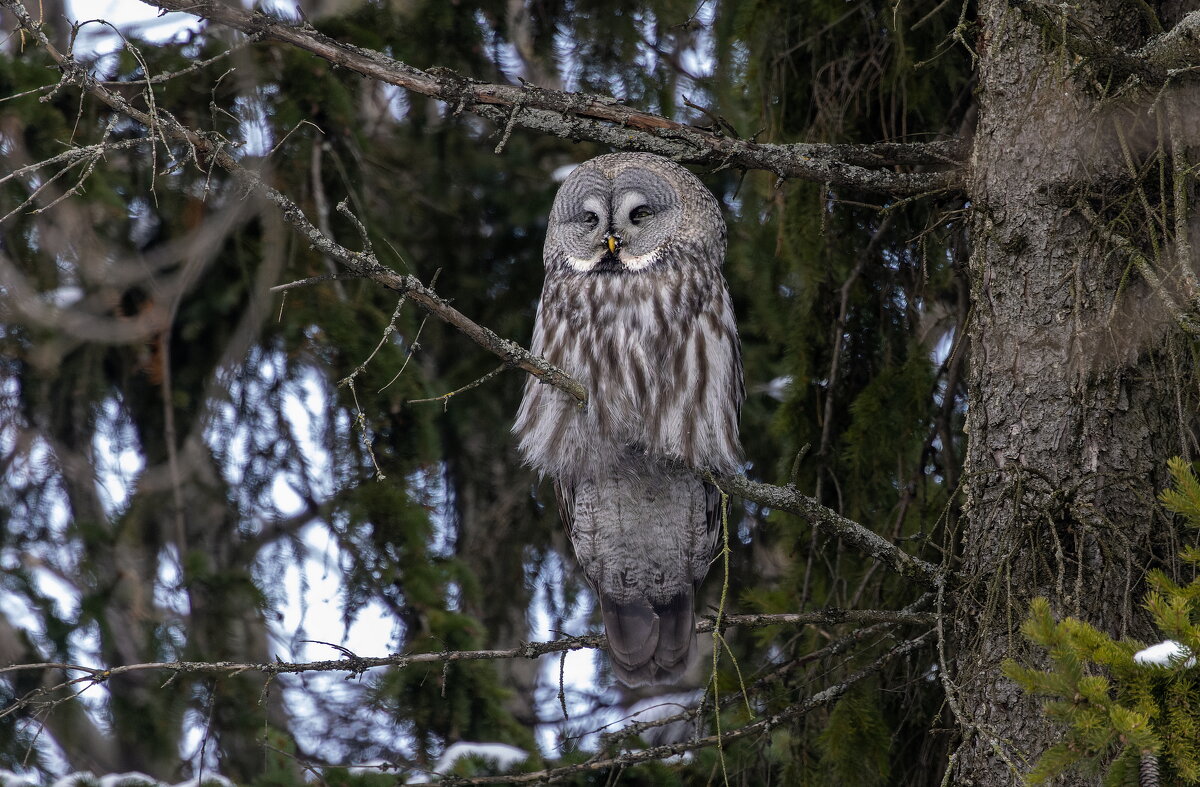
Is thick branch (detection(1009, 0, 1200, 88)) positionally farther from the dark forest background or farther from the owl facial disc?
the owl facial disc

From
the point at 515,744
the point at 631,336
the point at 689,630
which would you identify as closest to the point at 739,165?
the point at 631,336

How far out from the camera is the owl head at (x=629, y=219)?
3.50 metres

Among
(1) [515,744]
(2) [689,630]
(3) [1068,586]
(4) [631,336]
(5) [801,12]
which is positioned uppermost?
(5) [801,12]

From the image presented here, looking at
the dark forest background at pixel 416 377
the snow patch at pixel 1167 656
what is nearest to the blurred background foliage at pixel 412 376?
the dark forest background at pixel 416 377

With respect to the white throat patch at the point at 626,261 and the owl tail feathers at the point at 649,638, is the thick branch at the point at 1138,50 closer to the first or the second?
the white throat patch at the point at 626,261

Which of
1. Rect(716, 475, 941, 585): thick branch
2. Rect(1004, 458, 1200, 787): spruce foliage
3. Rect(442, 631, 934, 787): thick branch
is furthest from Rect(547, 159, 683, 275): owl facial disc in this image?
Rect(1004, 458, 1200, 787): spruce foliage

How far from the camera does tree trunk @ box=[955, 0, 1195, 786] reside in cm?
234

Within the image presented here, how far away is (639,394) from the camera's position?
3287 millimetres

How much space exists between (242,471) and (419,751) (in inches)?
49.7

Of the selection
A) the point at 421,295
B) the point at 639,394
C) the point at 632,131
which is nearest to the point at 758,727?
the point at 639,394

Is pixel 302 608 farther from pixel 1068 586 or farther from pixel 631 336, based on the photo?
pixel 1068 586

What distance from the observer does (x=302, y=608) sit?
4137 mm

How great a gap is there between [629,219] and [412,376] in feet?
2.64

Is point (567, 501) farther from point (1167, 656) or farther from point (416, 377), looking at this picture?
point (1167, 656)
